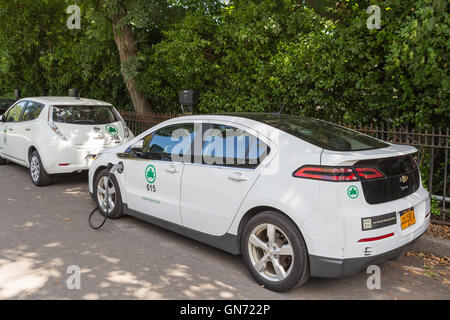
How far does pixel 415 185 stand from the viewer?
405 centimetres

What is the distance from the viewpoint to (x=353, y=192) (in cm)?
343

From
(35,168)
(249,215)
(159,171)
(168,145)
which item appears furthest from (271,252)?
(35,168)

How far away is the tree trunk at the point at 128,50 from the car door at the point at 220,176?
6.72 m

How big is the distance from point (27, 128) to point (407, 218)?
7.33 meters

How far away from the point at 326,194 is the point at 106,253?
2648mm

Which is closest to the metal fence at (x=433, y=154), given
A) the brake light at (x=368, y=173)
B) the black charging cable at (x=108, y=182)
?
the brake light at (x=368, y=173)

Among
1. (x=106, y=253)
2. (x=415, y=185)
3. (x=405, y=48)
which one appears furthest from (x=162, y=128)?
(x=405, y=48)

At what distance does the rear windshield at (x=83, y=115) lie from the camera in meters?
7.89

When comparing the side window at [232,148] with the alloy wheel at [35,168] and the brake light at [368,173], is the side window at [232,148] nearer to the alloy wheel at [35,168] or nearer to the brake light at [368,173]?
the brake light at [368,173]

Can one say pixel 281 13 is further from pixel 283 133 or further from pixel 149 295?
pixel 149 295

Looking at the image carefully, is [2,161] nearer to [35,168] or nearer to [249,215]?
[35,168]

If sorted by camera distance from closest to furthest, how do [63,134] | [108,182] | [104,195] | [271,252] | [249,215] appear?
[271,252] → [249,215] → [108,182] → [104,195] → [63,134]

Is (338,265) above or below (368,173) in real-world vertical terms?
below

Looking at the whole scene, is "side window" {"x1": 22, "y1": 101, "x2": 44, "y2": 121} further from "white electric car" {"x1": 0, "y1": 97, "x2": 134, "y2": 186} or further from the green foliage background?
the green foliage background
